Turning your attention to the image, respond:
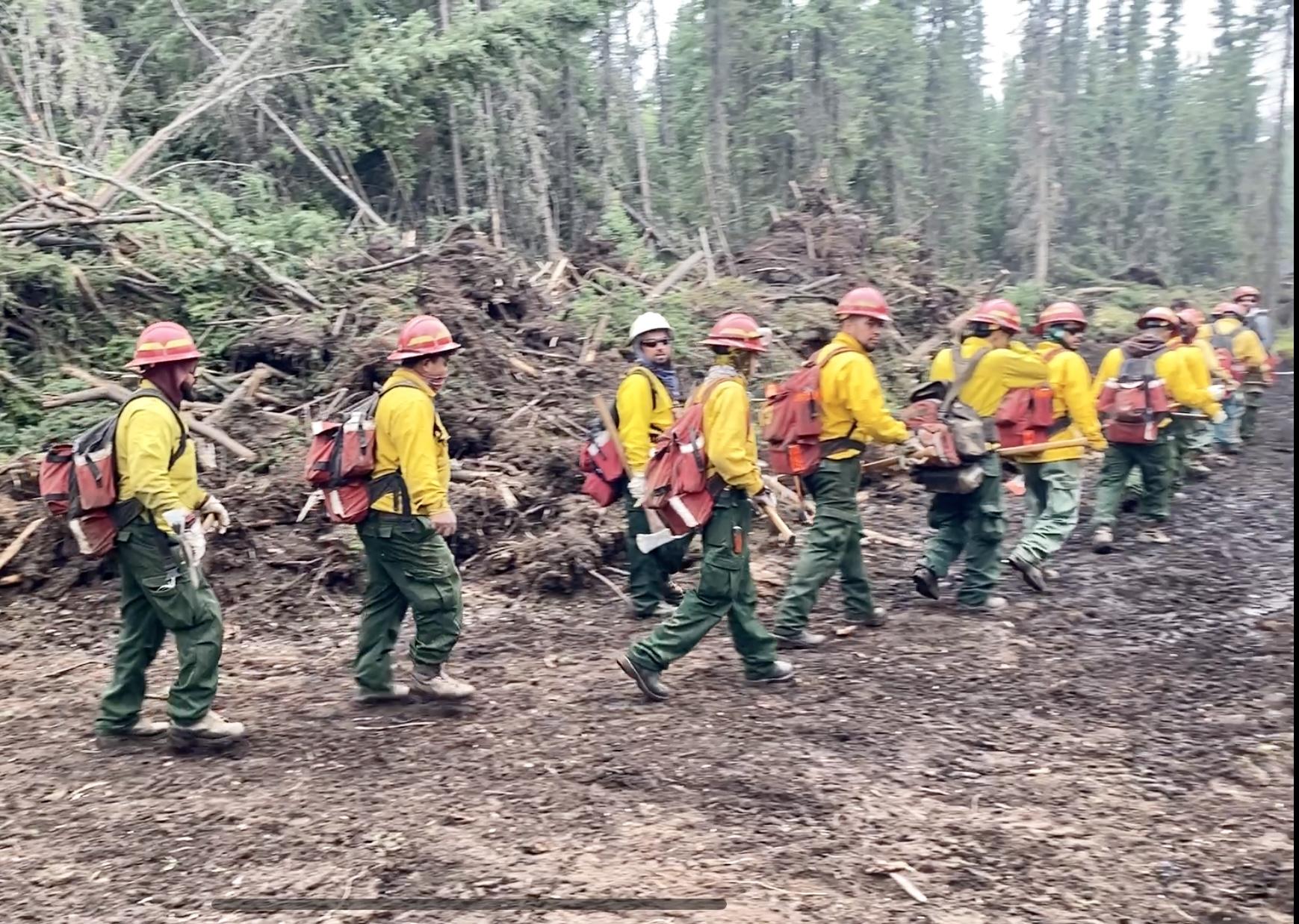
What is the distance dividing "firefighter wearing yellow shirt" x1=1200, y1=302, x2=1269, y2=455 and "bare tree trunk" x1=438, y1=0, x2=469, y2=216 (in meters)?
10.6

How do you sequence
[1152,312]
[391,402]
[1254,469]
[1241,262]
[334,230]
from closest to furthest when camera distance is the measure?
[391,402] < [1152,312] < [1254,469] < [334,230] < [1241,262]

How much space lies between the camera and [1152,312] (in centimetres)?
1049

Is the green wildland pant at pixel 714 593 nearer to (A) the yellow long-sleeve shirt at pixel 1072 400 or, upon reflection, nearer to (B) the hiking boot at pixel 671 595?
(B) the hiking boot at pixel 671 595

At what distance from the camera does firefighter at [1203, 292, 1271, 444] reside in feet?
45.1

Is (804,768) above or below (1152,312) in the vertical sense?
below

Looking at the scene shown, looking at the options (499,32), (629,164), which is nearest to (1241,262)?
(629,164)

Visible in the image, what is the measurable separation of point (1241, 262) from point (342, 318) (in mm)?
30985

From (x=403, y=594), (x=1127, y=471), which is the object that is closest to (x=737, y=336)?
(x=403, y=594)

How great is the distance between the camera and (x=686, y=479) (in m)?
6.32

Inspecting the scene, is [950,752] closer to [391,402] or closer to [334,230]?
[391,402]

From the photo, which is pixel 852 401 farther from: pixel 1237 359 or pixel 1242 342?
pixel 1242 342

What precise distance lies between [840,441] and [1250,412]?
10.3m

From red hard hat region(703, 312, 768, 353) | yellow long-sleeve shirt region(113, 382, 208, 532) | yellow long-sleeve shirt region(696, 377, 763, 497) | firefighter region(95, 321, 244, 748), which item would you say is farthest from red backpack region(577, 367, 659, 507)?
yellow long-sleeve shirt region(113, 382, 208, 532)

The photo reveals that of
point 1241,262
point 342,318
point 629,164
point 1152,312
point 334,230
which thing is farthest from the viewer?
point 1241,262
